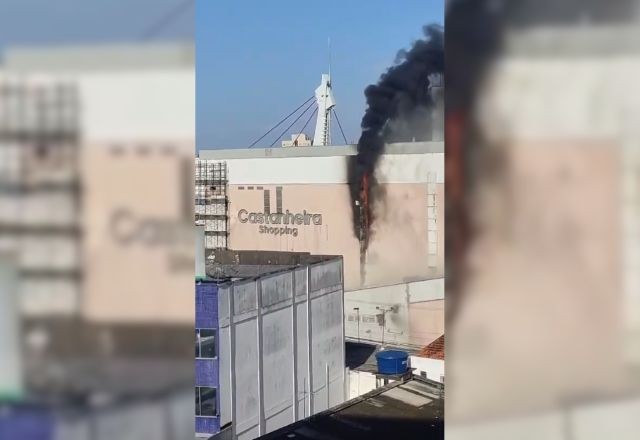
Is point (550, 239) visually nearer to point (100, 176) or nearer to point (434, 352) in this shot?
point (100, 176)

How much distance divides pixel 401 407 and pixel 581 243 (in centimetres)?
359

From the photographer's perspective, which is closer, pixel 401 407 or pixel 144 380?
pixel 144 380

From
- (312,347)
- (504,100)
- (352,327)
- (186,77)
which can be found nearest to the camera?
(504,100)

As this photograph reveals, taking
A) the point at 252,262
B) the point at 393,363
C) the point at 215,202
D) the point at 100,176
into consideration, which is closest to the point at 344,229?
the point at 215,202

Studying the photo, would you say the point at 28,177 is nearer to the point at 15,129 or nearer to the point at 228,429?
the point at 15,129

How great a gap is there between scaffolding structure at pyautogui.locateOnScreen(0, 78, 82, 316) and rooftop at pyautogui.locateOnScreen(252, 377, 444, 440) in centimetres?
266

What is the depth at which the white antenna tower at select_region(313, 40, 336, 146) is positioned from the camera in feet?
42.5

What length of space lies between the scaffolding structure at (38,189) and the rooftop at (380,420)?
105 inches

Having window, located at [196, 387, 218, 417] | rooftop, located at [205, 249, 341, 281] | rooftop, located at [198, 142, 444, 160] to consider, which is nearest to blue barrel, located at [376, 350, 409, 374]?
rooftop, located at [205, 249, 341, 281]

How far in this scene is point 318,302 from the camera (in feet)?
18.4

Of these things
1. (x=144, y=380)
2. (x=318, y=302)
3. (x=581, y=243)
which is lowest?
(x=318, y=302)

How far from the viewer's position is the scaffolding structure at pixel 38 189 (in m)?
0.79

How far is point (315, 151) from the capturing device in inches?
386

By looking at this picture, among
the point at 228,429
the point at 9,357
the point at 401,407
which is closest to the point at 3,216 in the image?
the point at 9,357
